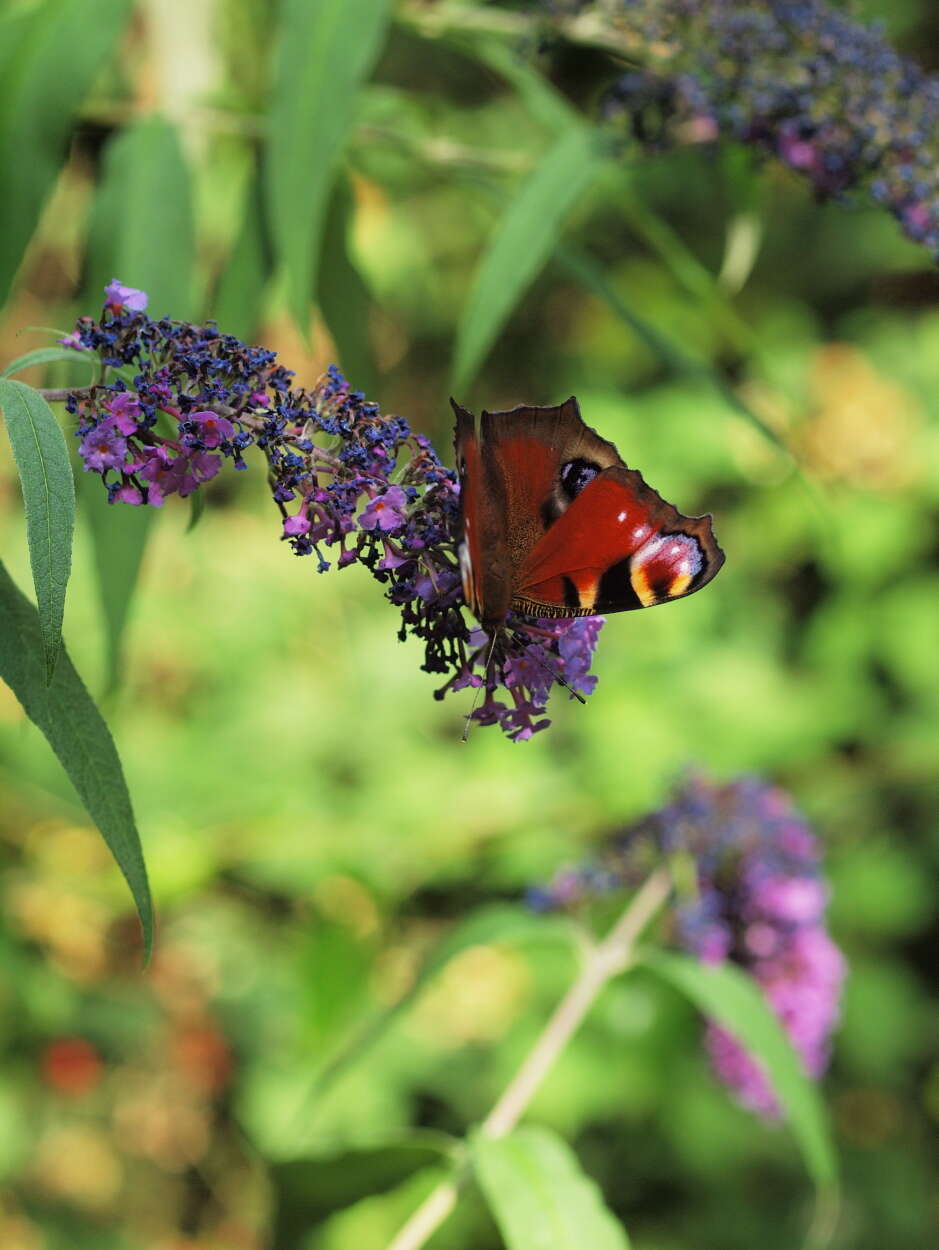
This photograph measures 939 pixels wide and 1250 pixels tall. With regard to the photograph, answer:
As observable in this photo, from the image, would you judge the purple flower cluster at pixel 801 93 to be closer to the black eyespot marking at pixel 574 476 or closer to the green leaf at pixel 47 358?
the black eyespot marking at pixel 574 476

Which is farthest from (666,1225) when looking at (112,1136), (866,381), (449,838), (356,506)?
(356,506)

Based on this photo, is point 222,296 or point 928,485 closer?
point 222,296

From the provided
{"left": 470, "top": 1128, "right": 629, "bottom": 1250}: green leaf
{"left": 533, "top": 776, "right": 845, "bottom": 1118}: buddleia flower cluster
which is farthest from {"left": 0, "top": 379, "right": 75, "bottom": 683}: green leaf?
{"left": 533, "top": 776, "right": 845, "bottom": 1118}: buddleia flower cluster

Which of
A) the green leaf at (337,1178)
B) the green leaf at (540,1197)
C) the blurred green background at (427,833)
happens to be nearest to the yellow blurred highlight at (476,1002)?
the blurred green background at (427,833)

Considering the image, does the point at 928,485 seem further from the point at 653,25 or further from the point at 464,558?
the point at 464,558

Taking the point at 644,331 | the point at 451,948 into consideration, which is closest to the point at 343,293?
the point at 644,331

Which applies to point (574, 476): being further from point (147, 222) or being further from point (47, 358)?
point (147, 222)
